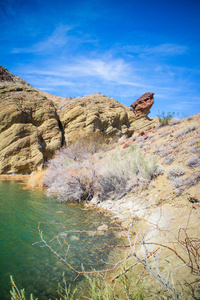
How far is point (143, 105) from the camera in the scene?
71.7 ft

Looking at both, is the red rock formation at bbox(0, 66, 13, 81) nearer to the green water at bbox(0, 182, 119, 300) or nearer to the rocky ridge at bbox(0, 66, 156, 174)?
the rocky ridge at bbox(0, 66, 156, 174)

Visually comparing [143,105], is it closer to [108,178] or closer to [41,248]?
[108,178]

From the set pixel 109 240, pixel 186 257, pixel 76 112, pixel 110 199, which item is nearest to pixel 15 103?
pixel 76 112

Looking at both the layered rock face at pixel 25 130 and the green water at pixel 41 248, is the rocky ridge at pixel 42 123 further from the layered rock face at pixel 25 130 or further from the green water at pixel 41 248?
the green water at pixel 41 248

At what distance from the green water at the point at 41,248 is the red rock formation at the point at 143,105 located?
1830 cm

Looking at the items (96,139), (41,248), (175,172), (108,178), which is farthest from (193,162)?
(96,139)

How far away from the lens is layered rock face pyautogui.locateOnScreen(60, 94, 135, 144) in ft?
66.0

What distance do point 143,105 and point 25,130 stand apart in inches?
556

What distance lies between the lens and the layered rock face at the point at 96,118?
792 inches

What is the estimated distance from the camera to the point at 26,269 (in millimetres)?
2990

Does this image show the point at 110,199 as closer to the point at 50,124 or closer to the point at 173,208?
the point at 173,208

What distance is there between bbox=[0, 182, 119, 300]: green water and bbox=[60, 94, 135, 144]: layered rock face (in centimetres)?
1452

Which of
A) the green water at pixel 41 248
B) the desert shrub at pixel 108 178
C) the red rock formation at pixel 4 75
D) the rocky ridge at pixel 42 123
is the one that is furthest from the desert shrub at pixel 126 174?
the red rock formation at pixel 4 75

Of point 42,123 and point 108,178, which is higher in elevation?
point 42,123
